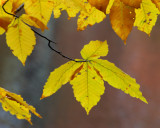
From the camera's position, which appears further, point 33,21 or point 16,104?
point 16,104

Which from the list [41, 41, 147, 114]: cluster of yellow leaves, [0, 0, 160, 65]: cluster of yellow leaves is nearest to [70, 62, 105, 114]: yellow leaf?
[41, 41, 147, 114]: cluster of yellow leaves

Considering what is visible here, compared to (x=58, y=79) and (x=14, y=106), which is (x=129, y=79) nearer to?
(x=58, y=79)

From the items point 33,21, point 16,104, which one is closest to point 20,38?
point 33,21

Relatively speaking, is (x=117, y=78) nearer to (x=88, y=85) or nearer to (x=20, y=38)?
(x=88, y=85)

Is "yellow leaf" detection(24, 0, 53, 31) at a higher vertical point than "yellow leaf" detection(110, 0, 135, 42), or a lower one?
higher

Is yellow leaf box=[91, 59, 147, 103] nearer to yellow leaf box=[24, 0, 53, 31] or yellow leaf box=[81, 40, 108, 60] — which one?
yellow leaf box=[81, 40, 108, 60]

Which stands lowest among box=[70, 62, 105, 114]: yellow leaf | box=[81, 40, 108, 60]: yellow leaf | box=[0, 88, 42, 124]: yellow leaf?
box=[0, 88, 42, 124]: yellow leaf
